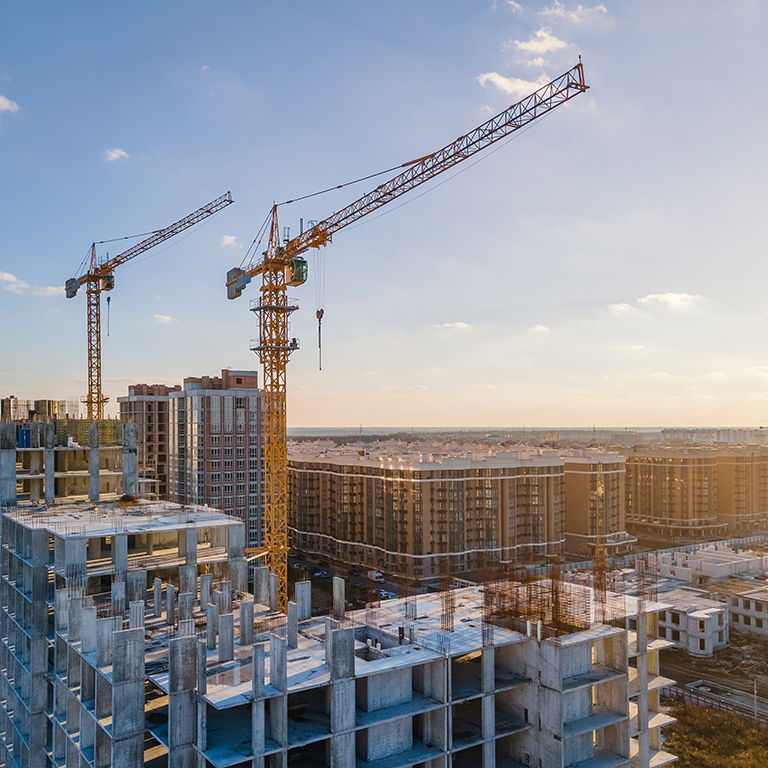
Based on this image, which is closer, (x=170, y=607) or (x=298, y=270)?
(x=170, y=607)

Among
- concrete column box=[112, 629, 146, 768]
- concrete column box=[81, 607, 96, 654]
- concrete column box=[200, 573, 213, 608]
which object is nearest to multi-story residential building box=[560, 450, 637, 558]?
concrete column box=[200, 573, 213, 608]

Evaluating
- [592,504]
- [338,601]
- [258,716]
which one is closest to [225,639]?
[258,716]

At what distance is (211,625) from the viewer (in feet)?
62.9

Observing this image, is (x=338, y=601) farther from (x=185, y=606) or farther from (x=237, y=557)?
(x=237, y=557)

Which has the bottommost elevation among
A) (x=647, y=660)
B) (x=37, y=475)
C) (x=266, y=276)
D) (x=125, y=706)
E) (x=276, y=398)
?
(x=647, y=660)

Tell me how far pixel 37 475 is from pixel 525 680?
26.0m

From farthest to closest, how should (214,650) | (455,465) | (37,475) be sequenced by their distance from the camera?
1. (455,465)
2. (37,475)
3. (214,650)

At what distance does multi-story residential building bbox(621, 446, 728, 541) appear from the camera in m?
102

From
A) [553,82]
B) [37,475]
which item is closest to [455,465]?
[553,82]

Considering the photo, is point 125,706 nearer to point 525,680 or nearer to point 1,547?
point 525,680

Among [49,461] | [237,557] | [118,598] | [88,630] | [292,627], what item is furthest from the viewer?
[49,461]

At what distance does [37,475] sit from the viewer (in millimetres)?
32969

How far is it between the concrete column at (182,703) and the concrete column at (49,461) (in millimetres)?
20985

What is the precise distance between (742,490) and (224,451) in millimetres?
89791
